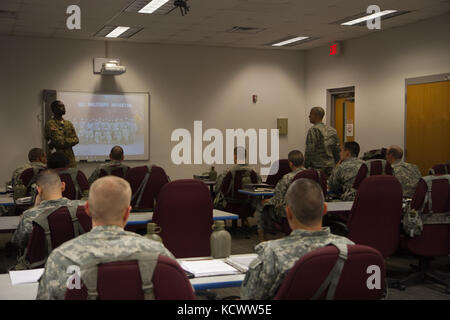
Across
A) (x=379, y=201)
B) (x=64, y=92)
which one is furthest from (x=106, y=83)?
(x=379, y=201)

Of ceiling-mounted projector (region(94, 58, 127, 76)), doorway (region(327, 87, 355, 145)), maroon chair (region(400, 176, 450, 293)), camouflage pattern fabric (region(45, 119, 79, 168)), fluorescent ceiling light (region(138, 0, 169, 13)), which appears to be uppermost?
fluorescent ceiling light (region(138, 0, 169, 13))

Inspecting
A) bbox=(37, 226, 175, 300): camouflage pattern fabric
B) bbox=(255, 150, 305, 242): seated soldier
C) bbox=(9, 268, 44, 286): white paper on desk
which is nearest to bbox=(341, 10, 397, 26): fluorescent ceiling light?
bbox=(255, 150, 305, 242): seated soldier

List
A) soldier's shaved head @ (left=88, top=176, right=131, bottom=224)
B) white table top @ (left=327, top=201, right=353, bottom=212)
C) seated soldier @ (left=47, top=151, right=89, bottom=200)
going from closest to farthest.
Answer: soldier's shaved head @ (left=88, top=176, right=131, bottom=224) < white table top @ (left=327, top=201, right=353, bottom=212) < seated soldier @ (left=47, top=151, right=89, bottom=200)

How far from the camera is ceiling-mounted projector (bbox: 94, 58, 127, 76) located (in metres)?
9.68

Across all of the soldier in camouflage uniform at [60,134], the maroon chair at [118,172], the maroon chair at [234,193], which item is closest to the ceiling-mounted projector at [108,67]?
the soldier in camouflage uniform at [60,134]

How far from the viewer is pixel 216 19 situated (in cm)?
828

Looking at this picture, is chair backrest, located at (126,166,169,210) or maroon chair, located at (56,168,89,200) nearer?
maroon chair, located at (56,168,89,200)

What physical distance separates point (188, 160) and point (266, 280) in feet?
29.1

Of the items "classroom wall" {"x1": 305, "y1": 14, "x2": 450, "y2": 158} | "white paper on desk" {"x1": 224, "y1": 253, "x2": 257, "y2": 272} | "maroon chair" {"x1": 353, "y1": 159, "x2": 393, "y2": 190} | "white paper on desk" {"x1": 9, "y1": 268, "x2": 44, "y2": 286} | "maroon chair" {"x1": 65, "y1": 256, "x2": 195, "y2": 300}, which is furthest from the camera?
"classroom wall" {"x1": 305, "y1": 14, "x2": 450, "y2": 158}

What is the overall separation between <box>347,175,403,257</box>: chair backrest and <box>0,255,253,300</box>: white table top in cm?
228

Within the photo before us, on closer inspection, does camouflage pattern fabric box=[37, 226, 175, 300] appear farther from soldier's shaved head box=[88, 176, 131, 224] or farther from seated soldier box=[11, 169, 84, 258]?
seated soldier box=[11, 169, 84, 258]

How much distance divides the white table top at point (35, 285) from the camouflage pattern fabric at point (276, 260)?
27 centimetres

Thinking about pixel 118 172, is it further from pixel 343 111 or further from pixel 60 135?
pixel 343 111

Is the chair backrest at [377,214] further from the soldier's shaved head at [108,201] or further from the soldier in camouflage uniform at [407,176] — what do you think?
the soldier's shaved head at [108,201]
